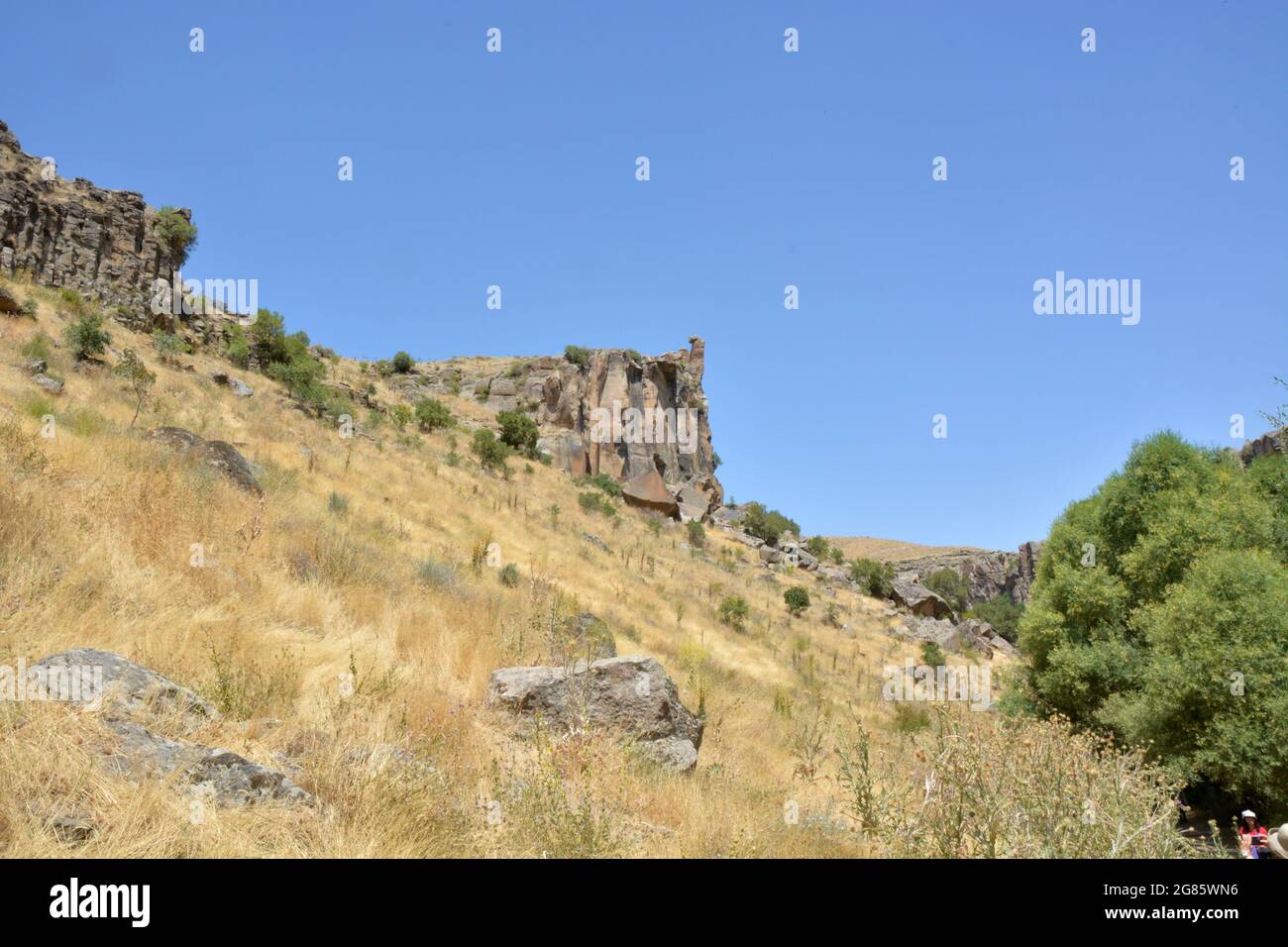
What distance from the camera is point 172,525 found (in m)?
6.10

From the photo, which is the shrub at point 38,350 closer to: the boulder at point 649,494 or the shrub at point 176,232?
the shrub at point 176,232

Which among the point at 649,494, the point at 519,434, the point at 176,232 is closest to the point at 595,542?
the point at 519,434

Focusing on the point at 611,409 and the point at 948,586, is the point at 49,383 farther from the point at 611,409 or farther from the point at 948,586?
the point at 948,586

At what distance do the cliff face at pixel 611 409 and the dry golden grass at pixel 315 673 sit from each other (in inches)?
1075

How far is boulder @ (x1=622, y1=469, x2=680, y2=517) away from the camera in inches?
→ 1403

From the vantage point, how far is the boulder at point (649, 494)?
35625 millimetres

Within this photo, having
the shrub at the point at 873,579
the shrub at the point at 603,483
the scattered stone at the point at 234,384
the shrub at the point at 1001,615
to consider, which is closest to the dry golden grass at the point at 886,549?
the shrub at the point at 1001,615

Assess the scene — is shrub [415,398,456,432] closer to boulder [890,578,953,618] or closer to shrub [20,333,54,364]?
shrub [20,333,54,364]

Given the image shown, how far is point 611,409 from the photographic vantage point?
48156 millimetres

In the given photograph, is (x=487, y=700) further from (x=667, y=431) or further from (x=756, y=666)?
(x=667, y=431)

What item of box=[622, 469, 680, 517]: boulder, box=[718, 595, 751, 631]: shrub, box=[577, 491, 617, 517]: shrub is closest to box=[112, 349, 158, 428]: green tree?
box=[718, 595, 751, 631]: shrub

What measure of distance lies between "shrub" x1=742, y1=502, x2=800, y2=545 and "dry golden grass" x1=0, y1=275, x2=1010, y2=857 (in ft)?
107
